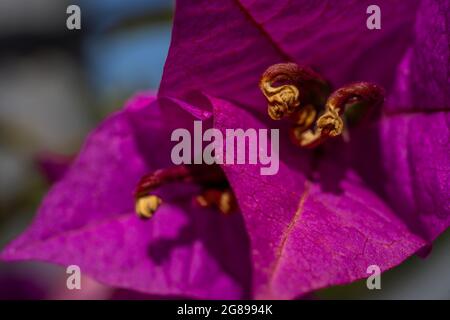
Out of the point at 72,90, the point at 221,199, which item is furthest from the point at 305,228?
the point at 72,90

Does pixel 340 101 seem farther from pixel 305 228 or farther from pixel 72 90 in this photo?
pixel 72 90

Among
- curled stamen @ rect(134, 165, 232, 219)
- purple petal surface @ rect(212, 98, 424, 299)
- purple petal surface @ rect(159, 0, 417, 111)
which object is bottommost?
purple petal surface @ rect(212, 98, 424, 299)

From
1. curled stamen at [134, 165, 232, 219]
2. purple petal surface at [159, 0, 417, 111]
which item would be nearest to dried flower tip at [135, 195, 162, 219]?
curled stamen at [134, 165, 232, 219]

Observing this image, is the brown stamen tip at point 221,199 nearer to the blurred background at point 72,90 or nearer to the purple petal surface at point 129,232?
the purple petal surface at point 129,232

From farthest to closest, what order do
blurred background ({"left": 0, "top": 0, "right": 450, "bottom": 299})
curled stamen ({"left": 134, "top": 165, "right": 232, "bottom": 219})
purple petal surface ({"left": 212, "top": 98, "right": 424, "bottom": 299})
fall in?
blurred background ({"left": 0, "top": 0, "right": 450, "bottom": 299}) < curled stamen ({"left": 134, "top": 165, "right": 232, "bottom": 219}) < purple petal surface ({"left": 212, "top": 98, "right": 424, "bottom": 299})

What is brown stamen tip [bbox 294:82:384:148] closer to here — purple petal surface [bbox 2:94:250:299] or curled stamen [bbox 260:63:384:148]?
curled stamen [bbox 260:63:384:148]

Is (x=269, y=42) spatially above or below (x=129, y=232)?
above

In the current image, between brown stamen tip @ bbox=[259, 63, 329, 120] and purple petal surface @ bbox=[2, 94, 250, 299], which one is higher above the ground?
brown stamen tip @ bbox=[259, 63, 329, 120]
